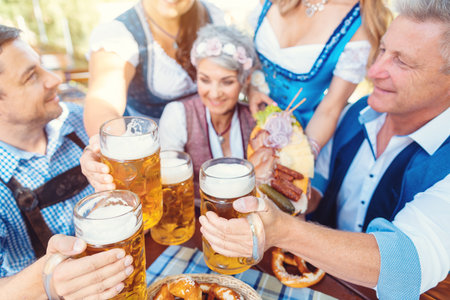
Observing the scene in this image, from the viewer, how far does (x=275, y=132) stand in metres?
1.94

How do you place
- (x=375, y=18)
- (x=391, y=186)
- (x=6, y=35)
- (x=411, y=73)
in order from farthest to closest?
(x=375, y=18) < (x=391, y=186) < (x=6, y=35) < (x=411, y=73)

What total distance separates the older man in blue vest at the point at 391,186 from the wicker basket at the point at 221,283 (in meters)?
0.16

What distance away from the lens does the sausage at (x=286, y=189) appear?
164 cm

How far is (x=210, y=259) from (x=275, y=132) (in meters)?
0.95

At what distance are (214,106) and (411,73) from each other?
1286 millimetres

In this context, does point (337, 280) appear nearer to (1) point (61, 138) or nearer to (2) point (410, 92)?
(2) point (410, 92)

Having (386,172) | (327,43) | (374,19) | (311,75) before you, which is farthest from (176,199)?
(374,19)

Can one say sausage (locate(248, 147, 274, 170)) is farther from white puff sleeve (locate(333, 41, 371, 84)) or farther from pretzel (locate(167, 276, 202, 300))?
pretzel (locate(167, 276, 202, 300))

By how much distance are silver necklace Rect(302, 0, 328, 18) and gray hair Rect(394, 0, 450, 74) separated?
2.35 ft

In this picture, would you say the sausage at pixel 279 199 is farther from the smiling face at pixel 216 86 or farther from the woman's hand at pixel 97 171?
the smiling face at pixel 216 86

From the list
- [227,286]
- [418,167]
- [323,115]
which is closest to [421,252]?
[418,167]

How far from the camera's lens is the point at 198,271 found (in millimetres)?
1446

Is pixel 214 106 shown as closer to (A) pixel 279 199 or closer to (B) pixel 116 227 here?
(A) pixel 279 199

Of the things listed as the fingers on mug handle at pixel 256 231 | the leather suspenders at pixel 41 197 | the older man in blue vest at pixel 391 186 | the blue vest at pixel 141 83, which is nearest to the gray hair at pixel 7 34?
the blue vest at pixel 141 83
